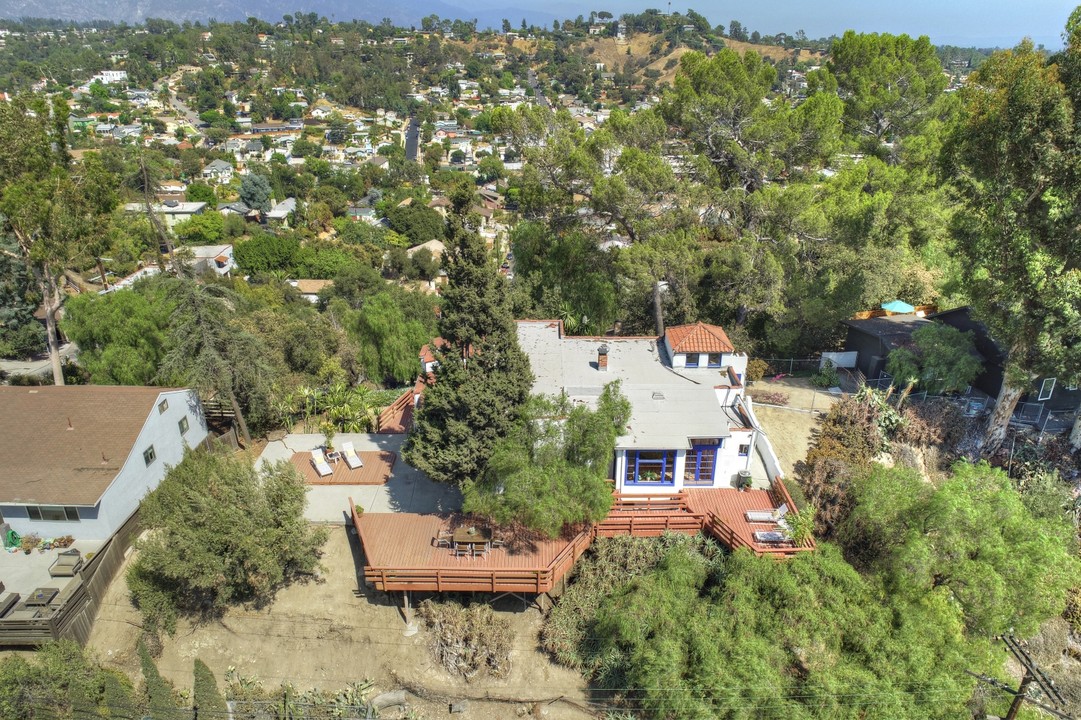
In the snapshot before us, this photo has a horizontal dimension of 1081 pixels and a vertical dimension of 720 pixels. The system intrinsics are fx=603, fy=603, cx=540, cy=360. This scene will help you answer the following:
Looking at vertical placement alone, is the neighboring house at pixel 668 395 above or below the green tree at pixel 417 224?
above

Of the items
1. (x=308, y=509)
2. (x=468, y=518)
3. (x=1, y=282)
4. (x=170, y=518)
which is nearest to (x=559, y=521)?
(x=468, y=518)

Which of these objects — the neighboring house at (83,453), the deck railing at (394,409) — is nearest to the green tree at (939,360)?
the deck railing at (394,409)

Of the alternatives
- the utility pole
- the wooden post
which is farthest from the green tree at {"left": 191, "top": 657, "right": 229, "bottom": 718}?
the wooden post

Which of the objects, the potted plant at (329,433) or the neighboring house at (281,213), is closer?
the potted plant at (329,433)

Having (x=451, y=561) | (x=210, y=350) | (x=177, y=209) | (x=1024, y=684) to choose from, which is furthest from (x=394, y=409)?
(x=177, y=209)

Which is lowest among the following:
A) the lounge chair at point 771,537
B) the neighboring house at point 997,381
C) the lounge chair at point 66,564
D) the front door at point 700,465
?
the lounge chair at point 66,564

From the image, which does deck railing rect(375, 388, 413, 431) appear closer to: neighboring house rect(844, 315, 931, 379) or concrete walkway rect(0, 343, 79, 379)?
neighboring house rect(844, 315, 931, 379)

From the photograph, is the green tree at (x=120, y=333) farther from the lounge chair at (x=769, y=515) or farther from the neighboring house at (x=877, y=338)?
the neighboring house at (x=877, y=338)
